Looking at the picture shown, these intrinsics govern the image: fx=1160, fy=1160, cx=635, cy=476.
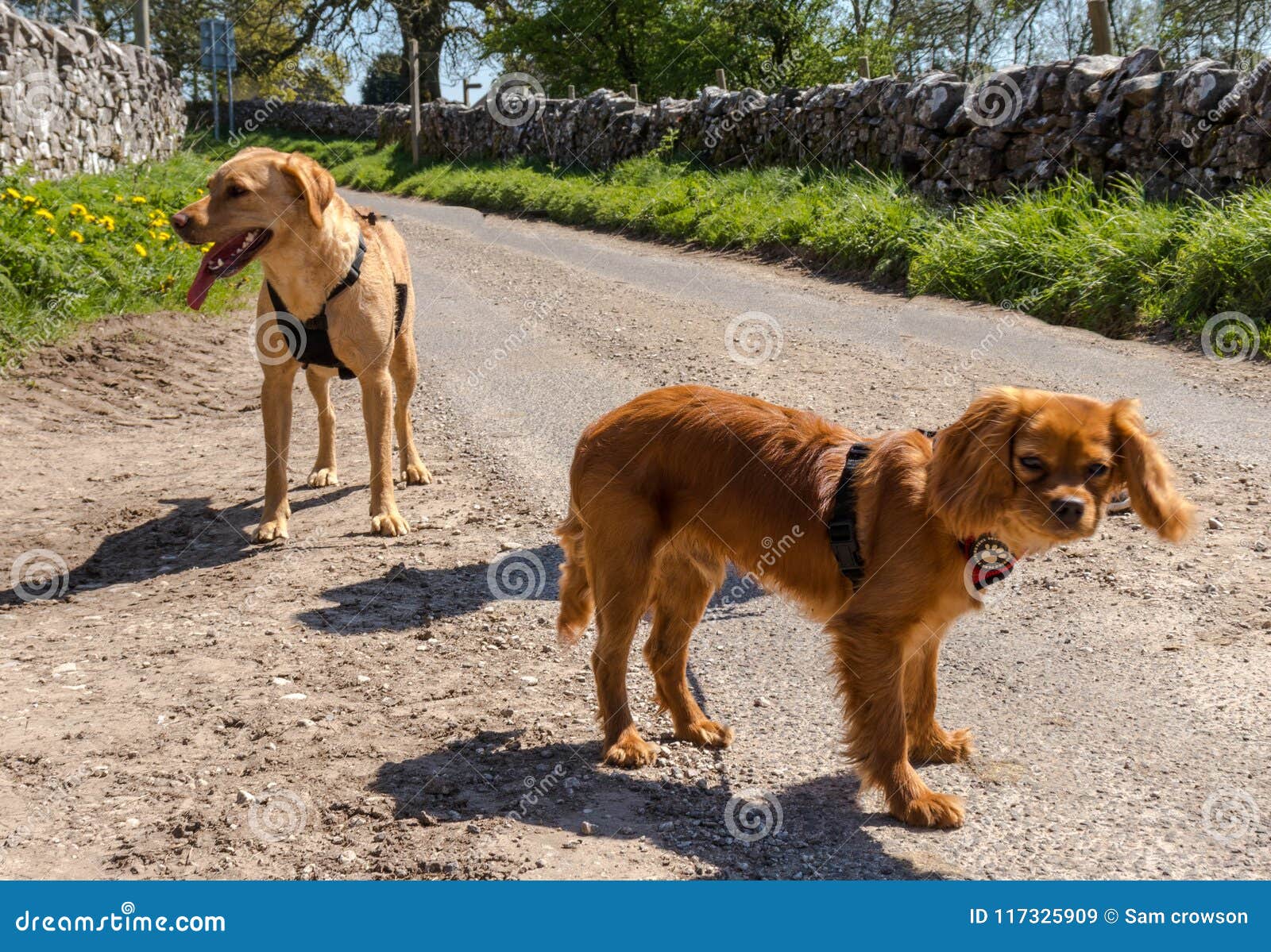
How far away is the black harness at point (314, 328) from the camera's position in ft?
19.3

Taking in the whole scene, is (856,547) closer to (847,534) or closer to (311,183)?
(847,534)

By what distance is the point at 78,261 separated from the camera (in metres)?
10.5

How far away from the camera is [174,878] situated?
9.82 feet

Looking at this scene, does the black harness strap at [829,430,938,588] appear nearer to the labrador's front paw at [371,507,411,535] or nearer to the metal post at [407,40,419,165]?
the labrador's front paw at [371,507,411,535]

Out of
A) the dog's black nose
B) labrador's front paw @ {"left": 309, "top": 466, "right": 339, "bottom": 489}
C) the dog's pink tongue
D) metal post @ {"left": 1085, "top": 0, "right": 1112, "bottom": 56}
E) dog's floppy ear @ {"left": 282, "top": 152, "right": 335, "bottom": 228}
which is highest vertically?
metal post @ {"left": 1085, "top": 0, "right": 1112, "bottom": 56}

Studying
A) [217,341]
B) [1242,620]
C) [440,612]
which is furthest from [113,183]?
[1242,620]

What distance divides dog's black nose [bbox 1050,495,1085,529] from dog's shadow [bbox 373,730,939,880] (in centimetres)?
96

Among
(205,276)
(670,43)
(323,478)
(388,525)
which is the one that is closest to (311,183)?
(205,276)

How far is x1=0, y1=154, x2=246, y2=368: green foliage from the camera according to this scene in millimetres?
9492

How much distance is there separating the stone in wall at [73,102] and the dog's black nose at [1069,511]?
13573 millimetres

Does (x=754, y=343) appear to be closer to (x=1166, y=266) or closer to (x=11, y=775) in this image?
(x=1166, y=266)

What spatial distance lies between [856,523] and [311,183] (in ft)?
12.0

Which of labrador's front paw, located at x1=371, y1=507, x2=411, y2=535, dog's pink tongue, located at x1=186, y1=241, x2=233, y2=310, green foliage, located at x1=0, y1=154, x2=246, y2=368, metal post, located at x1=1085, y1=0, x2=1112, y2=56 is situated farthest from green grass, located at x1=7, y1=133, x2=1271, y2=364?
labrador's front paw, located at x1=371, y1=507, x2=411, y2=535

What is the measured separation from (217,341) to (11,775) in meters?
7.66
